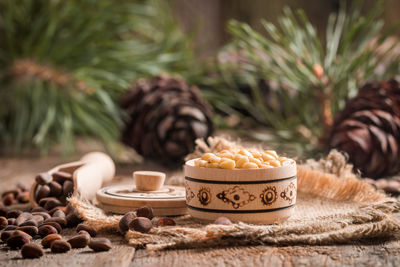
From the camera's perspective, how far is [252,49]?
1006mm

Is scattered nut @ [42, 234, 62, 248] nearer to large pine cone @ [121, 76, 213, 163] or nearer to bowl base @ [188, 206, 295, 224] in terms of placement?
bowl base @ [188, 206, 295, 224]

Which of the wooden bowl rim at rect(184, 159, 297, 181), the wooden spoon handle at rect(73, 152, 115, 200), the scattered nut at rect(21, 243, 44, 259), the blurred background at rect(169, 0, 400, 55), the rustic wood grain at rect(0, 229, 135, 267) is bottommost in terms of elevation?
the rustic wood grain at rect(0, 229, 135, 267)

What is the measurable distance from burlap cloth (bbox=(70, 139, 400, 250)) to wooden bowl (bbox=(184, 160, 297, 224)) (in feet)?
0.07

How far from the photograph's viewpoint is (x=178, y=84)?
1.14 meters

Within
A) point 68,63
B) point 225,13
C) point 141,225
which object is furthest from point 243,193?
point 225,13

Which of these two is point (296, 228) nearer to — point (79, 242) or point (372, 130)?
point (79, 242)

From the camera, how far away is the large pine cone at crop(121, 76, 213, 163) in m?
1.06

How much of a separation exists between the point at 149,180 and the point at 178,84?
1.56 feet

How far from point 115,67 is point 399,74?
66 cm

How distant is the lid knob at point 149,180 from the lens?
688 mm

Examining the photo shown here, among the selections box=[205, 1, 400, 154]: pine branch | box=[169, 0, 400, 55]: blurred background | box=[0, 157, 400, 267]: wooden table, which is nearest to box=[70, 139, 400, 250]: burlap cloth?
box=[0, 157, 400, 267]: wooden table

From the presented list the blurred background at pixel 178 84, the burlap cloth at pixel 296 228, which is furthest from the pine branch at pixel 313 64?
the burlap cloth at pixel 296 228

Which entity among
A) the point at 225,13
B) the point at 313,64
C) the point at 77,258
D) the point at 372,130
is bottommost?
the point at 77,258

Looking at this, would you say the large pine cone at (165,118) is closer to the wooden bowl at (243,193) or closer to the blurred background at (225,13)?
the wooden bowl at (243,193)
